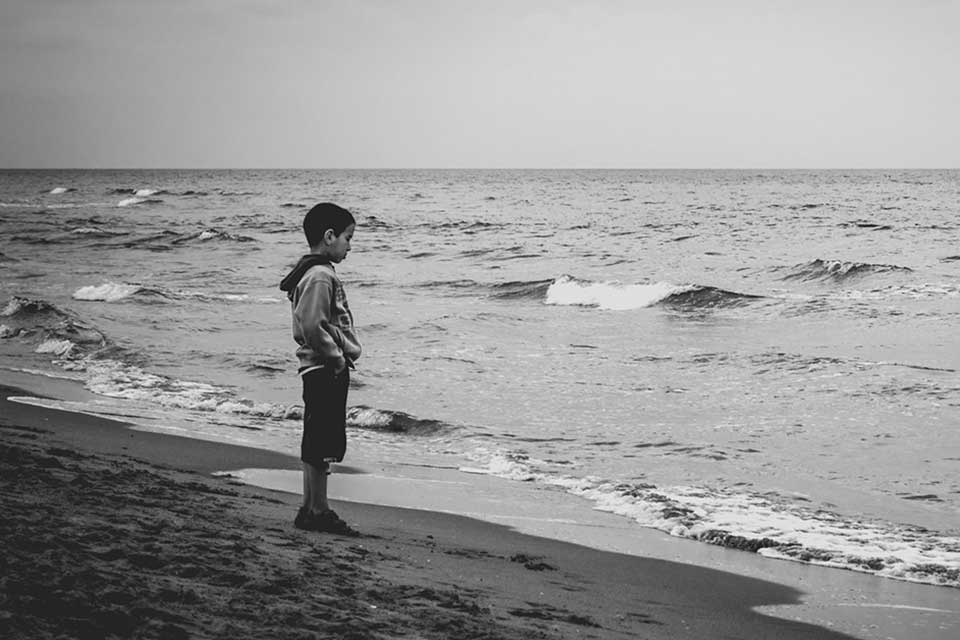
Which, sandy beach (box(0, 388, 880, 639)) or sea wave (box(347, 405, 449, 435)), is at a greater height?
sandy beach (box(0, 388, 880, 639))

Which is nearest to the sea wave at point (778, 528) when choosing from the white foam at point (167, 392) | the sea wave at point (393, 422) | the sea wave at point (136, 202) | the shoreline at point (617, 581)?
the shoreline at point (617, 581)

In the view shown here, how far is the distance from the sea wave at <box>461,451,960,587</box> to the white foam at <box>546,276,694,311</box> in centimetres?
1338

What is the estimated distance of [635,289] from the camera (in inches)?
862

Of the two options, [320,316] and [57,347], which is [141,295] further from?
[320,316]

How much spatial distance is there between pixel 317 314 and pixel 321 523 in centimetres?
114

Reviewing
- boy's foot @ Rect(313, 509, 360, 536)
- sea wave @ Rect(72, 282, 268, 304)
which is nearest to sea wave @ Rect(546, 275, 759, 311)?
sea wave @ Rect(72, 282, 268, 304)

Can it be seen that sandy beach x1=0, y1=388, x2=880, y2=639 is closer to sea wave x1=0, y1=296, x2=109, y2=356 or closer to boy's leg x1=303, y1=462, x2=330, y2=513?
boy's leg x1=303, y1=462, x2=330, y2=513

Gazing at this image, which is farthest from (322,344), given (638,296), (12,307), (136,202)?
(136,202)

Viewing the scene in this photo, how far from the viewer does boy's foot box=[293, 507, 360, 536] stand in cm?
510

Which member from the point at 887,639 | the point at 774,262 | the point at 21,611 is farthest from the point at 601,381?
the point at 774,262

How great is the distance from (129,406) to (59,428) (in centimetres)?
187

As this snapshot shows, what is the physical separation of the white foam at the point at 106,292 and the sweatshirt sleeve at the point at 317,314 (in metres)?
16.6

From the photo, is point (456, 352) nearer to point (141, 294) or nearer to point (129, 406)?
point (129, 406)

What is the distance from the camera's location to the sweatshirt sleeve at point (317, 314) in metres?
4.79
